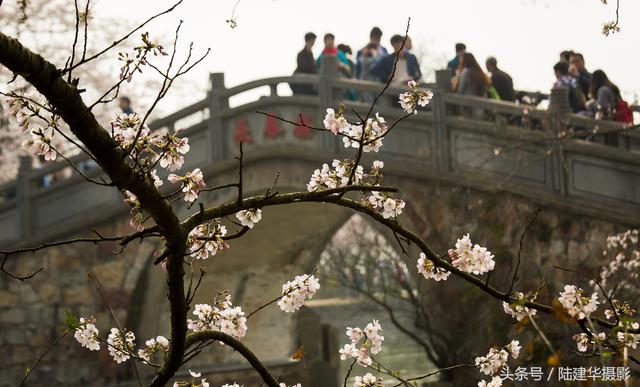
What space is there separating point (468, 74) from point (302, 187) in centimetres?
237

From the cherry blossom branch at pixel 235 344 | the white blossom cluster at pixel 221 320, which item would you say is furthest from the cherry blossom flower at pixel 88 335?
the cherry blossom branch at pixel 235 344

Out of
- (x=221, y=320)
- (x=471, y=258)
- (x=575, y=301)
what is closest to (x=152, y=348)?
(x=221, y=320)

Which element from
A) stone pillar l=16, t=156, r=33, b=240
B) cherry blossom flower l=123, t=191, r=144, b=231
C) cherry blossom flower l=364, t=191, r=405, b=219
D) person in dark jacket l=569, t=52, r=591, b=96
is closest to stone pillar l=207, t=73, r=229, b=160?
stone pillar l=16, t=156, r=33, b=240

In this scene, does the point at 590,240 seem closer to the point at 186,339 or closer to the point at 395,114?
the point at 395,114

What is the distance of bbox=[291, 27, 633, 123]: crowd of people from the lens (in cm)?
1239

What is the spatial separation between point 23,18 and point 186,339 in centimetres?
189

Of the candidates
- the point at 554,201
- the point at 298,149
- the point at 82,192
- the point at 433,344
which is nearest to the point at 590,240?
the point at 554,201

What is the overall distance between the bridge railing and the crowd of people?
21 cm

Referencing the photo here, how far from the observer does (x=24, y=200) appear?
49.6 feet

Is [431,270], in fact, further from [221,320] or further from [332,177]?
[221,320]

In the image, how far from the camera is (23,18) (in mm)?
5543

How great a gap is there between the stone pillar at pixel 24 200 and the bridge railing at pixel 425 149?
0.04 feet

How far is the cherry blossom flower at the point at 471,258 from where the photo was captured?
4.82 metres

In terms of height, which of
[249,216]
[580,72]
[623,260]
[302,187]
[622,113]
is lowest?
[249,216]
